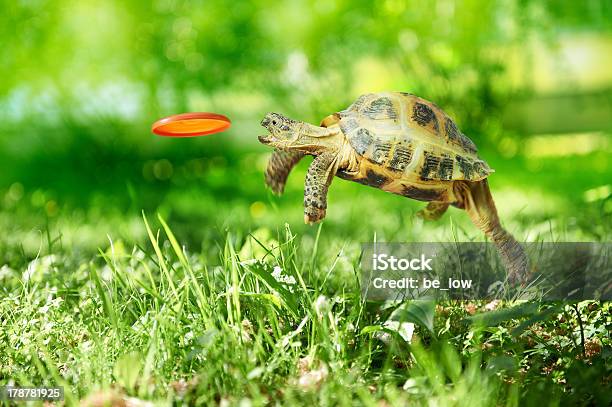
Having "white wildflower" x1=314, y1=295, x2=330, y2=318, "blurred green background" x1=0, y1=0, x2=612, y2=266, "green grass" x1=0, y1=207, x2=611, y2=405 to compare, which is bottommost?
"green grass" x1=0, y1=207, x2=611, y2=405

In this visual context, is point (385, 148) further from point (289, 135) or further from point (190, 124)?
point (190, 124)

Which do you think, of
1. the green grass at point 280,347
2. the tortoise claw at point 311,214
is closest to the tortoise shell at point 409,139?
the tortoise claw at point 311,214

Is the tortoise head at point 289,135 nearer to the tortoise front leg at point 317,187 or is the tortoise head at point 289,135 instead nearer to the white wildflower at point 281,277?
the tortoise front leg at point 317,187

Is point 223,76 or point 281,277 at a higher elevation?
point 223,76

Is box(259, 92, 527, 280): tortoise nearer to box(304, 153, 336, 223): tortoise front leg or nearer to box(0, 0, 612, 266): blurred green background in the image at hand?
box(304, 153, 336, 223): tortoise front leg

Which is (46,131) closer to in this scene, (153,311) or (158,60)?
(158,60)

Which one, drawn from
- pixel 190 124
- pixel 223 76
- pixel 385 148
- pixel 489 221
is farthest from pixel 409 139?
pixel 223 76

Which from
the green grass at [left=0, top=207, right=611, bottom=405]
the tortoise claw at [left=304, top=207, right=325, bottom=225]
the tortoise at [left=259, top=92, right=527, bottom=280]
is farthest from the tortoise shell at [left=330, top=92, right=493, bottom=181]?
the green grass at [left=0, top=207, right=611, bottom=405]
